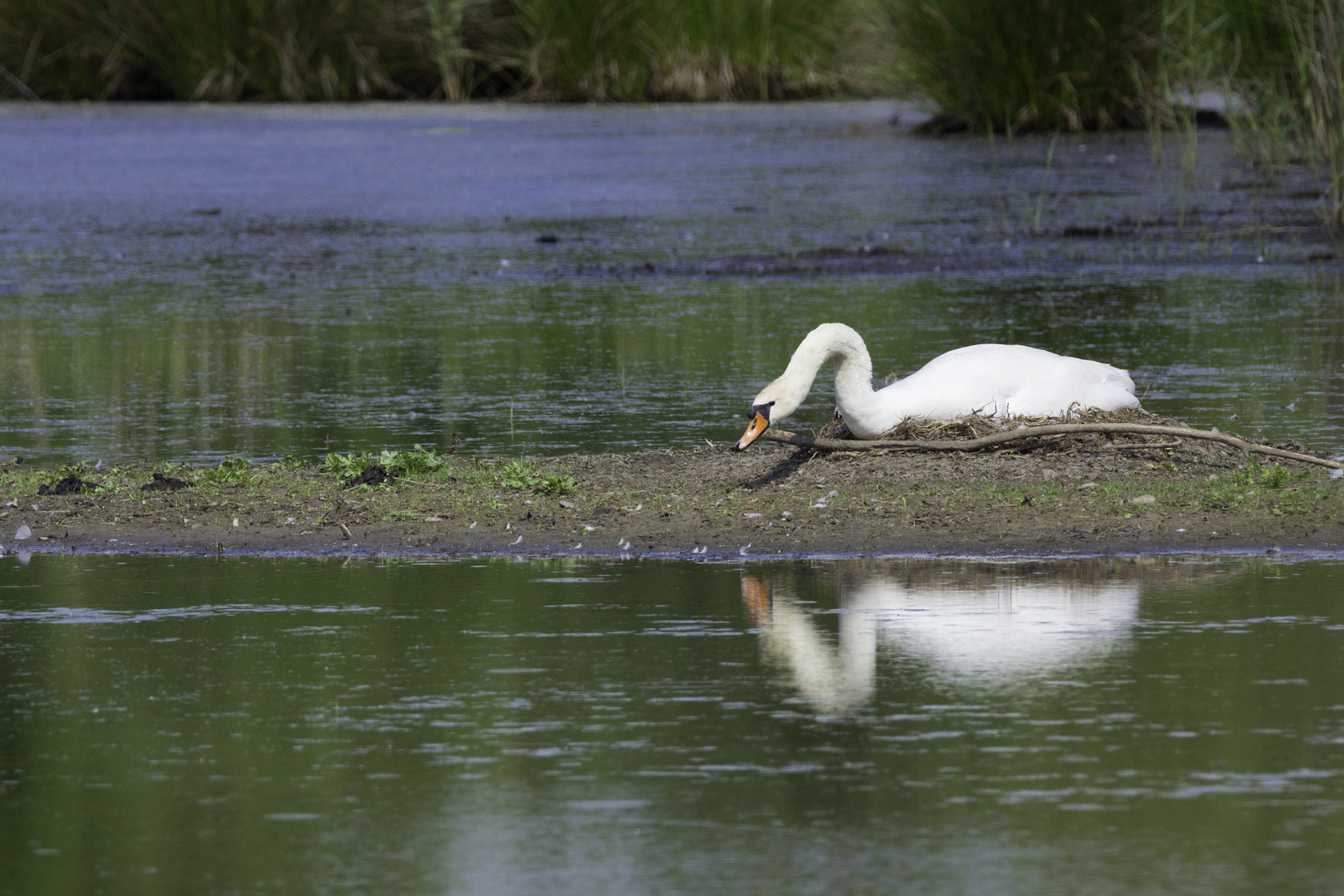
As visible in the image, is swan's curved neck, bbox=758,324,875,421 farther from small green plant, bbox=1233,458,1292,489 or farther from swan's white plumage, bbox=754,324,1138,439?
small green plant, bbox=1233,458,1292,489

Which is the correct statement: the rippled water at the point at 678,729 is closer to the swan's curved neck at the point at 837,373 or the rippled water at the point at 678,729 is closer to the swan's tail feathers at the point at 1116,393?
the swan's curved neck at the point at 837,373

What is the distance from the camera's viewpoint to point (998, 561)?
7.31 meters

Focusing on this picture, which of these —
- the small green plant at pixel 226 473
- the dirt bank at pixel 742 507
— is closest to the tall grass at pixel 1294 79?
the dirt bank at pixel 742 507

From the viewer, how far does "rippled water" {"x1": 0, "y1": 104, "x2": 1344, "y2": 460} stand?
1110 cm

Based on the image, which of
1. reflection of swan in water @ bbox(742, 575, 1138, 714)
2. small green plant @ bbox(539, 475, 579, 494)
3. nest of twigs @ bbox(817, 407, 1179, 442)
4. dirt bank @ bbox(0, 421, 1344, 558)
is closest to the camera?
reflection of swan in water @ bbox(742, 575, 1138, 714)

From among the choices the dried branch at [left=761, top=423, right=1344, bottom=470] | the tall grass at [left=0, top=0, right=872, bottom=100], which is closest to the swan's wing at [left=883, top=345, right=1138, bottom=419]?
the dried branch at [left=761, top=423, right=1344, bottom=470]

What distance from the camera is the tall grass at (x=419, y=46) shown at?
34656 millimetres

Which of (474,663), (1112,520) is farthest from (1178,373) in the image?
(474,663)

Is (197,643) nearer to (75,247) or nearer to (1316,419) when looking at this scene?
(1316,419)

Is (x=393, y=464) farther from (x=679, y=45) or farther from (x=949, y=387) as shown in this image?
(x=679, y=45)

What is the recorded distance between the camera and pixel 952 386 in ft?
28.7

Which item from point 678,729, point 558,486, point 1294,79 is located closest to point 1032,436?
point 558,486

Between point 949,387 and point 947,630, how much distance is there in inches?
105

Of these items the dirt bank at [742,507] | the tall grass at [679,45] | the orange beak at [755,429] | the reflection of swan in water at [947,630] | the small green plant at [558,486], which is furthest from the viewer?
the tall grass at [679,45]
